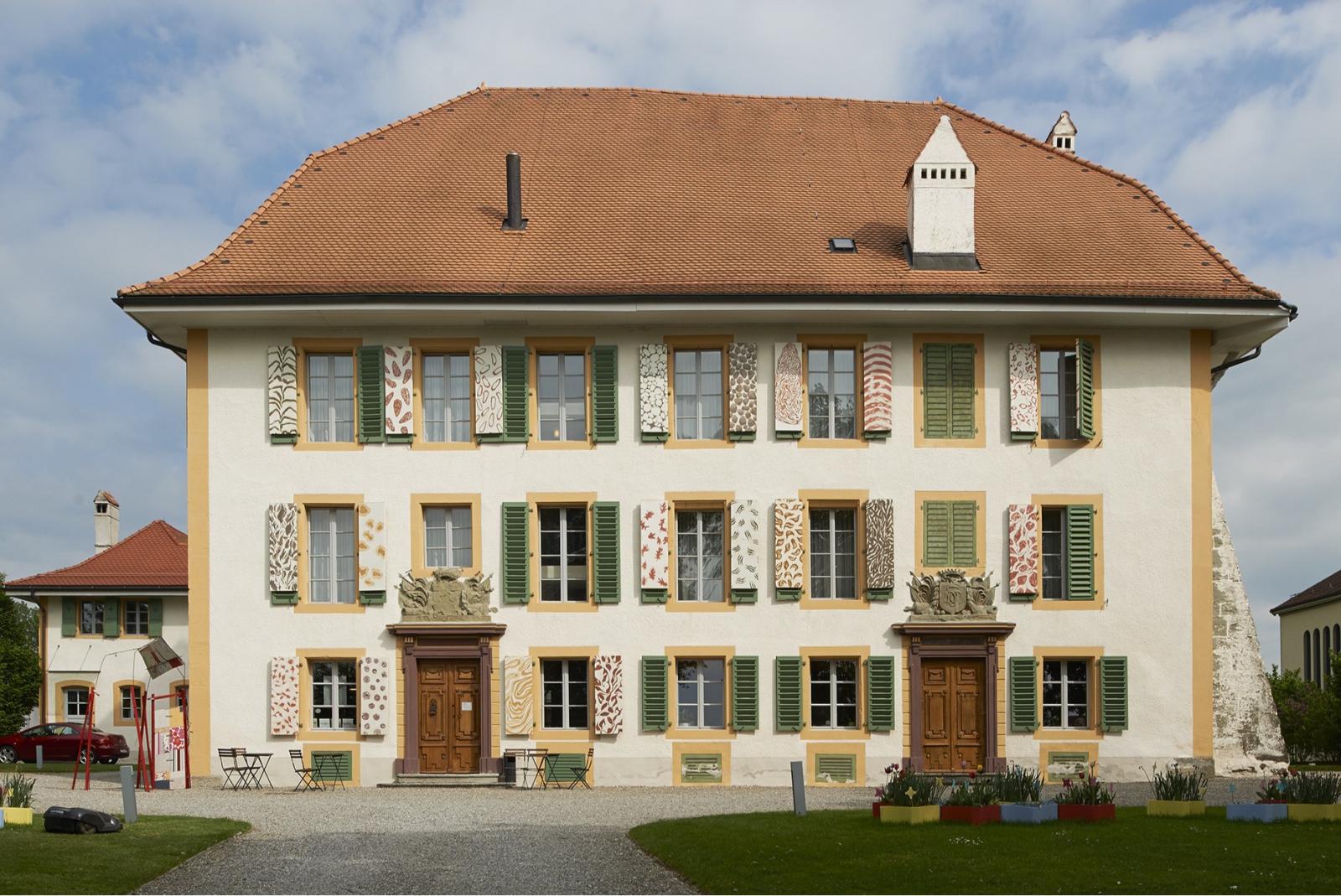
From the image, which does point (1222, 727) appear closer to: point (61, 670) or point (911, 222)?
point (911, 222)

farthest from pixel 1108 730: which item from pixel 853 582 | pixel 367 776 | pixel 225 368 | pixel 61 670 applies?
pixel 61 670

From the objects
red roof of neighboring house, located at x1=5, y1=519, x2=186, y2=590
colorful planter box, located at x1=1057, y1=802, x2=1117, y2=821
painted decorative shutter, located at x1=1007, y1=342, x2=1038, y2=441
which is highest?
painted decorative shutter, located at x1=1007, y1=342, x2=1038, y2=441

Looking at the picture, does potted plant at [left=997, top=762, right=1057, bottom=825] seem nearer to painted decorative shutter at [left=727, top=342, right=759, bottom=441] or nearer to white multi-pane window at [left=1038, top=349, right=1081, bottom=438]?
painted decorative shutter at [left=727, top=342, right=759, bottom=441]

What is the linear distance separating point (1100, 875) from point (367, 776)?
14.7m

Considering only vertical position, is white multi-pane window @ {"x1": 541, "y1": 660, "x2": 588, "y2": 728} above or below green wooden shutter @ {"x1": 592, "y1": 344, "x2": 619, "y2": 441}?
below

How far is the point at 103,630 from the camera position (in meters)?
44.0

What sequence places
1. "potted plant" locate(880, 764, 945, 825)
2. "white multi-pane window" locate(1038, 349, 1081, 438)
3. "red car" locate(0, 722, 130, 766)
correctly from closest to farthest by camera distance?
"potted plant" locate(880, 764, 945, 825) < "white multi-pane window" locate(1038, 349, 1081, 438) < "red car" locate(0, 722, 130, 766)

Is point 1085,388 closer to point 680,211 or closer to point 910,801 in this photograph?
point 680,211

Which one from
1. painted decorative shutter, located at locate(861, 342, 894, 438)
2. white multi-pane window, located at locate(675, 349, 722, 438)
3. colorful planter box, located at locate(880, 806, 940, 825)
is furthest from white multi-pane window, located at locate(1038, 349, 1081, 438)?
colorful planter box, located at locate(880, 806, 940, 825)

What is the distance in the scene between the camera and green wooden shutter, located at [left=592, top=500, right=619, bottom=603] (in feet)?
81.5

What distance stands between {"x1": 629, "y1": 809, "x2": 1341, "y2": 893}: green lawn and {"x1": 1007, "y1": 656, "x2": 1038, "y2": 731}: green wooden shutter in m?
7.56

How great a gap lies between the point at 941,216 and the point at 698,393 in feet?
16.9

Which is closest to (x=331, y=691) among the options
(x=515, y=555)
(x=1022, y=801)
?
(x=515, y=555)

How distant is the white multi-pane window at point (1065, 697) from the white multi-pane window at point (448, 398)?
1056 centimetres
